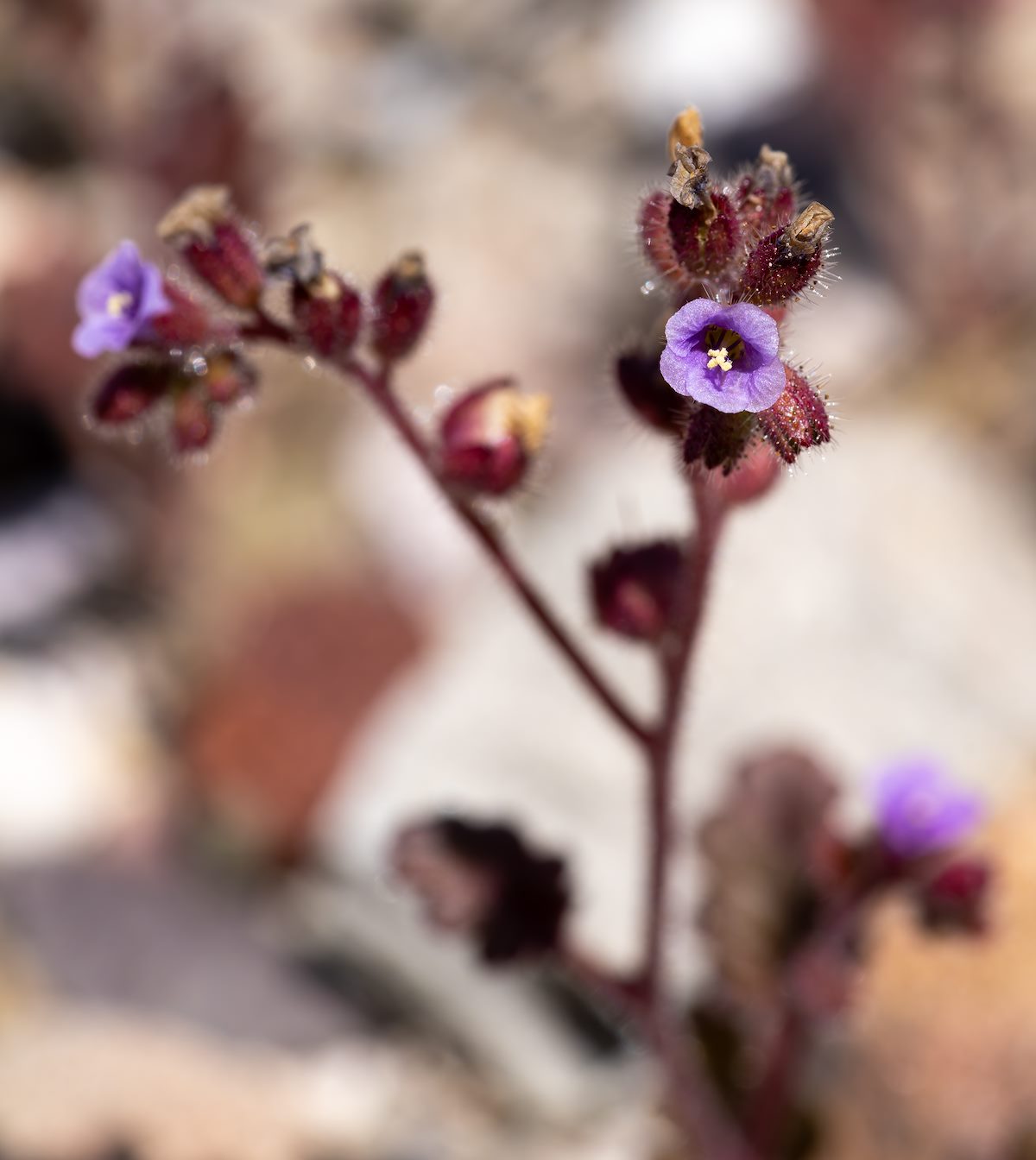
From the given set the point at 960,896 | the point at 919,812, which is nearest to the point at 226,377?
the point at 919,812

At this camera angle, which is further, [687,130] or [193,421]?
[193,421]

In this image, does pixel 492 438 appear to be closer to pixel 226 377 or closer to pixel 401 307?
pixel 401 307

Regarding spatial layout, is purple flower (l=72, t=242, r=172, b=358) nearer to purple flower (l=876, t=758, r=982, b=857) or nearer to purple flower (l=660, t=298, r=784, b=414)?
purple flower (l=660, t=298, r=784, b=414)

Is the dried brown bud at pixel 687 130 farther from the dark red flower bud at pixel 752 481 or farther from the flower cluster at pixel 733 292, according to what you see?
the dark red flower bud at pixel 752 481

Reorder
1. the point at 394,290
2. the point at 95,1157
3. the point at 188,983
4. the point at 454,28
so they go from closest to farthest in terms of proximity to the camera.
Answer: the point at 394,290 → the point at 95,1157 → the point at 188,983 → the point at 454,28

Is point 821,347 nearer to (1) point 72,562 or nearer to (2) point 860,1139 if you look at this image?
(1) point 72,562

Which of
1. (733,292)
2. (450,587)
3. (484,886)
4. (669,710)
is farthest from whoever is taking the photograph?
(450,587)

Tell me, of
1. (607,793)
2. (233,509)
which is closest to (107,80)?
(233,509)
